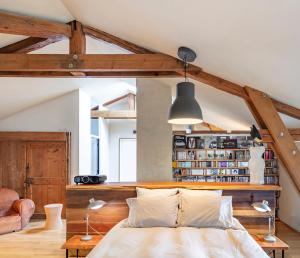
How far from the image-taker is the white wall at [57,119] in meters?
6.69

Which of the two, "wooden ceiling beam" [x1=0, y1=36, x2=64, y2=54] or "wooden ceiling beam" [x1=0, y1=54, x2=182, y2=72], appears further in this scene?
"wooden ceiling beam" [x1=0, y1=36, x2=64, y2=54]

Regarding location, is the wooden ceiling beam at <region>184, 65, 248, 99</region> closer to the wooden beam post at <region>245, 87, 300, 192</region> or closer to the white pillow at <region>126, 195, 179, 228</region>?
the wooden beam post at <region>245, 87, 300, 192</region>

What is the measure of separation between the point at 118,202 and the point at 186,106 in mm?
1731

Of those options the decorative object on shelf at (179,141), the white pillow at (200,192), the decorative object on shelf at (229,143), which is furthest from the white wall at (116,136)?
the white pillow at (200,192)

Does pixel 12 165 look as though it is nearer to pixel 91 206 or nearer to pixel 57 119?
pixel 57 119

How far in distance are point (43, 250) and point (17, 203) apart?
168 centimetres

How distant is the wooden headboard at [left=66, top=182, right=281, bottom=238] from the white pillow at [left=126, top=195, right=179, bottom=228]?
1.37ft

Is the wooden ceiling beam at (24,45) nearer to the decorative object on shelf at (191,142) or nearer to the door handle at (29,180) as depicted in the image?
the door handle at (29,180)

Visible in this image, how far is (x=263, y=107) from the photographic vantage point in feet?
11.4

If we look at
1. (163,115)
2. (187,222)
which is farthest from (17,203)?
(187,222)

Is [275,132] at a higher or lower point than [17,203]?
higher

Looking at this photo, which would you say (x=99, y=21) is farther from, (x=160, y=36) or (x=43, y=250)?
(x=43, y=250)

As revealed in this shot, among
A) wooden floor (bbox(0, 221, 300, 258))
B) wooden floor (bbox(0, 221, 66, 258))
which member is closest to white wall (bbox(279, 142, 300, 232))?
wooden floor (bbox(0, 221, 300, 258))

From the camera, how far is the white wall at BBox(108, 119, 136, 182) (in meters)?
10.2
